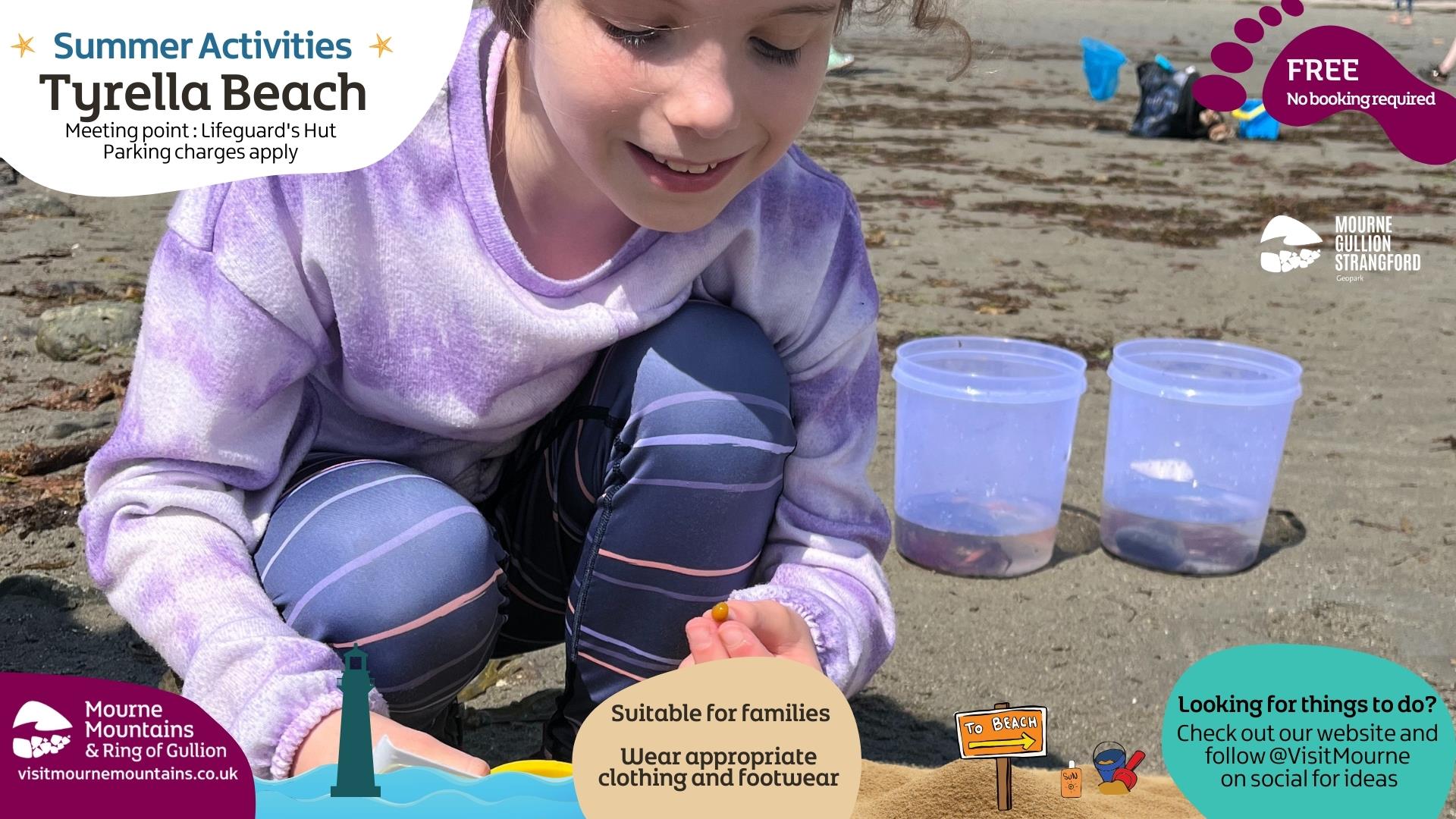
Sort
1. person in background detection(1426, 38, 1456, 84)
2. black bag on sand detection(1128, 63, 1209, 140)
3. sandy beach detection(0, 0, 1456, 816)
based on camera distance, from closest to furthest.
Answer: sandy beach detection(0, 0, 1456, 816) < black bag on sand detection(1128, 63, 1209, 140) < person in background detection(1426, 38, 1456, 84)

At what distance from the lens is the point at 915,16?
1.35m

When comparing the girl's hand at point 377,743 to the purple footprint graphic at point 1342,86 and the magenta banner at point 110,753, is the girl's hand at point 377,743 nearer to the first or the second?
the magenta banner at point 110,753

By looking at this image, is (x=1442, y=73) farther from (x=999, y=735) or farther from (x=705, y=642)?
(x=705, y=642)

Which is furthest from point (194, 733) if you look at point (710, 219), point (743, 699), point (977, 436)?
point (977, 436)

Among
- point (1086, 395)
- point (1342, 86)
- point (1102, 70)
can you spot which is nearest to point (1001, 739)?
point (1342, 86)

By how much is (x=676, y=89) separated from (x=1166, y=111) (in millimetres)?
6550

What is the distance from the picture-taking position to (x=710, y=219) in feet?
4.02

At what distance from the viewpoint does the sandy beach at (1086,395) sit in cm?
173

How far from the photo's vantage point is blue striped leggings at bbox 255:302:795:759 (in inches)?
48.8

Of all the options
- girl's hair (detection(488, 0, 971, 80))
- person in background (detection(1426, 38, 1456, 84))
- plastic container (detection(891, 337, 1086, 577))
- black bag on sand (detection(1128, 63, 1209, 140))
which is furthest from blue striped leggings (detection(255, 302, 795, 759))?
person in background (detection(1426, 38, 1456, 84))

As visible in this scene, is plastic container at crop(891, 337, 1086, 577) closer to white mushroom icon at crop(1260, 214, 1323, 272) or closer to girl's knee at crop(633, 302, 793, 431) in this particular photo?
girl's knee at crop(633, 302, 793, 431)

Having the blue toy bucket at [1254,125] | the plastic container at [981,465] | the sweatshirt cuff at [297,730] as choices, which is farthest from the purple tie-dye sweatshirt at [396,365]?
the blue toy bucket at [1254,125]

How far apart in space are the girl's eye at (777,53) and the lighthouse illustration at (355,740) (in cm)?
57

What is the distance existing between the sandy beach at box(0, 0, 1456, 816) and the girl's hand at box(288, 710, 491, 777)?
0.52 m
